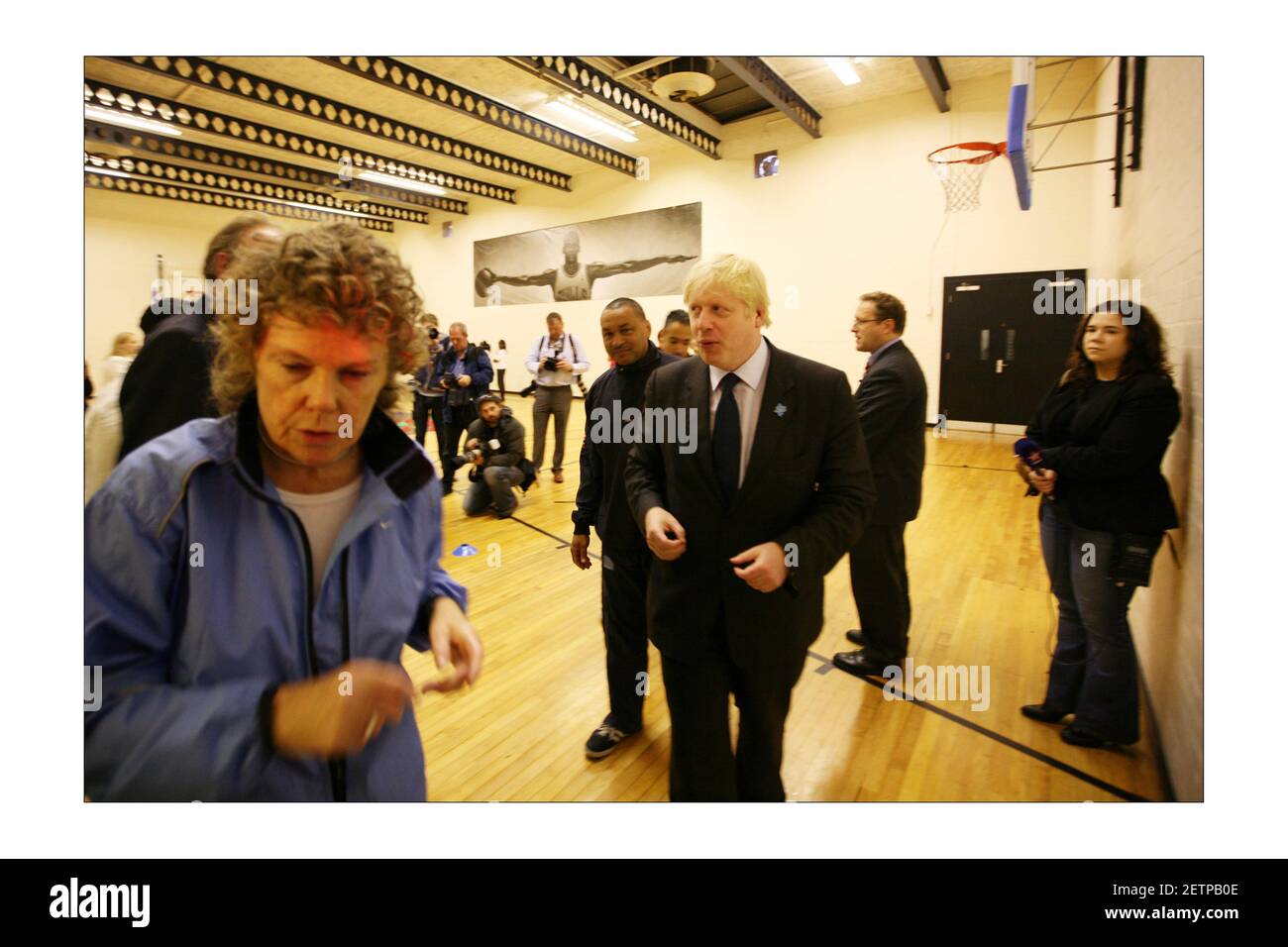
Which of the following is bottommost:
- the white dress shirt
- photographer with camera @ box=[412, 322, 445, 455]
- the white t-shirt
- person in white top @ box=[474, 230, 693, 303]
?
the white t-shirt

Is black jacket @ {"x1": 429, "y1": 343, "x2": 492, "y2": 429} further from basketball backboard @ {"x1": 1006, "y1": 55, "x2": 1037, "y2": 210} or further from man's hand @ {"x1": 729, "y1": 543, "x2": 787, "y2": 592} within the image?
man's hand @ {"x1": 729, "y1": 543, "x2": 787, "y2": 592}

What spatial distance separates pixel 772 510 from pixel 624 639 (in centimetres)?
110

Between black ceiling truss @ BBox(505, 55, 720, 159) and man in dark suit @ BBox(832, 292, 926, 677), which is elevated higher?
black ceiling truss @ BBox(505, 55, 720, 159)

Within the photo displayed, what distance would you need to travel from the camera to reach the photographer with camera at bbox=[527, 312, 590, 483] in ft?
20.5

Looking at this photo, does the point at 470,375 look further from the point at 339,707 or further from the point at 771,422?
the point at 339,707

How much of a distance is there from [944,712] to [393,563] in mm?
2430

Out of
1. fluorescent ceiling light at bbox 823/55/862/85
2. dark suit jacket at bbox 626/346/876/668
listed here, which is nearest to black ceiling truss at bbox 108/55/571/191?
dark suit jacket at bbox 626/346/876/668

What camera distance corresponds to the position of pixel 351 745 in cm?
102

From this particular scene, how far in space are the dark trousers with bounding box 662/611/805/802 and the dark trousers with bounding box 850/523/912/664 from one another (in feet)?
Answer: 4.19

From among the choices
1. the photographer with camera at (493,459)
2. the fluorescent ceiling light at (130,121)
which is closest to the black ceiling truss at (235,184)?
the fluorescent ceiling light at (130,121)

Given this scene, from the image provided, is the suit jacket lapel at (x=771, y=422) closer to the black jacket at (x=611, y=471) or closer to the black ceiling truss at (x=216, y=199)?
the black jacket at (x=611, y=471)

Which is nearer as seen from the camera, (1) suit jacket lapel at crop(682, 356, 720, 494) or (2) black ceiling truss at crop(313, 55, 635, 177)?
(1) suit jacket lapel at crop(682, 356, 720, 494)
